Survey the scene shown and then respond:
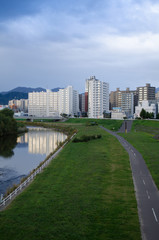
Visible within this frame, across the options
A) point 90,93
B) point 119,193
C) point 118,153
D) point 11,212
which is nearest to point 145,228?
point 119,193

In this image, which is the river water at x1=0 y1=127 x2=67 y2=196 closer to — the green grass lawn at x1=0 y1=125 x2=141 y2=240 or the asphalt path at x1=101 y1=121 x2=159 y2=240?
the green grass lawn at x1=0 y1=125 x2=141 y2=240

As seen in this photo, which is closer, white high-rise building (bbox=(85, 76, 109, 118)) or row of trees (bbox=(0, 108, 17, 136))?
row of trees (bbox=(0, 108, 17, 136))

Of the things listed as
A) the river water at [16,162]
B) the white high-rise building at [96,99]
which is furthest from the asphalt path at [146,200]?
the white high-rise building at [96,99]

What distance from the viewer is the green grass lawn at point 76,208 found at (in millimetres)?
17625

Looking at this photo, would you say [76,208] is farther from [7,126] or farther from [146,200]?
[7,126]

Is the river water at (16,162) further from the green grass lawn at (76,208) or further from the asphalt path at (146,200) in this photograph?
the asphalt path at (146,200)

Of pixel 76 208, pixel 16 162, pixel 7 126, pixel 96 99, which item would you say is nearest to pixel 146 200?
pixel 76 208

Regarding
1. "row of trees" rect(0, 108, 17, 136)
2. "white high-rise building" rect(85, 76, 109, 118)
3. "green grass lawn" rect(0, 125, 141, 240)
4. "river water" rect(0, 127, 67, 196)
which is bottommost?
"river water" rect(0, 127, 67, 196)

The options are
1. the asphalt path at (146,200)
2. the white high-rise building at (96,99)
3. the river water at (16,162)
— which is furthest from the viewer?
the white high-rise building at (96,99)

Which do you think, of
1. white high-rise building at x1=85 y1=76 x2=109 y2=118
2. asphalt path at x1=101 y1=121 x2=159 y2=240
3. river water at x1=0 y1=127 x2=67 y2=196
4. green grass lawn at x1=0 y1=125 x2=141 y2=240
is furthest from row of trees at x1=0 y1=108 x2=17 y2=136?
white high-rise building at x1=85 y1=76 x2=109 y2=118

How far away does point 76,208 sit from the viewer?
863 inches

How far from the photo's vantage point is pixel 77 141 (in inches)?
2630

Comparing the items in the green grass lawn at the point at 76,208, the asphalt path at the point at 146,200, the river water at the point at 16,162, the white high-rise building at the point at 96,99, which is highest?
the white high-rise building at the point at 96,99

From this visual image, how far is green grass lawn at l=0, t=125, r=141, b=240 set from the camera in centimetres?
1762
